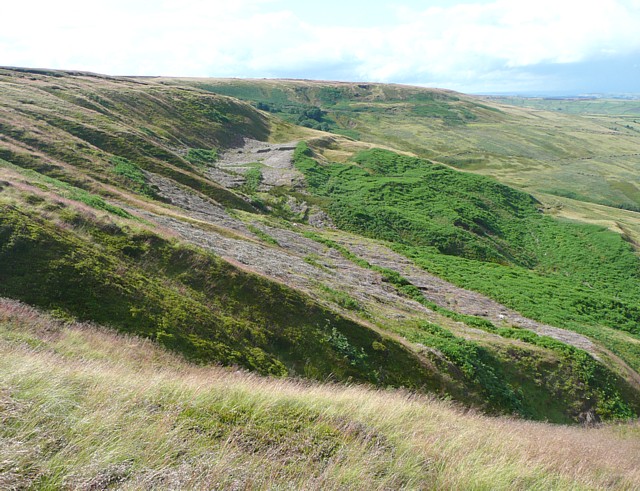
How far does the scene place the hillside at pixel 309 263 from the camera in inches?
635

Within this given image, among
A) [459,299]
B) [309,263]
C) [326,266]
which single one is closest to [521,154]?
[459,299]

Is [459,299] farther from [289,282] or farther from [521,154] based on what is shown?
[521,154]

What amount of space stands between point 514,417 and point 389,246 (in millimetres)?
29604

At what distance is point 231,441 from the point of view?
6.62 metres

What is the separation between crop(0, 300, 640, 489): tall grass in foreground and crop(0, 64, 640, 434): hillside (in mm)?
6807

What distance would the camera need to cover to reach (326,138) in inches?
4075

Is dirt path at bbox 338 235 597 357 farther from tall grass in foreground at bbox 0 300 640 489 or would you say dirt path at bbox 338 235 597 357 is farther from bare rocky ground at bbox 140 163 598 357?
tall grass in foreground at bbox 0 300 640 489

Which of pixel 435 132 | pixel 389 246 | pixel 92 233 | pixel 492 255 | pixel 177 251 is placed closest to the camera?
pixel 92 233

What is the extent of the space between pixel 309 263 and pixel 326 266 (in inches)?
86.0

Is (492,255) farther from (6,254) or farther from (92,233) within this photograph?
(6,254)

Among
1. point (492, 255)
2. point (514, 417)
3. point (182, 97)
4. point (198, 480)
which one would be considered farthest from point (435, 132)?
point (198, 480)

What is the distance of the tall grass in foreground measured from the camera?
5.35 metres

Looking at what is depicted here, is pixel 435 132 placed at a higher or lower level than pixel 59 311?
higher

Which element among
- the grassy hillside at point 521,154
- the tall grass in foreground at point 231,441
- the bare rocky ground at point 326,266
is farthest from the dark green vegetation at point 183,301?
the grassy hillside at point 521,154
